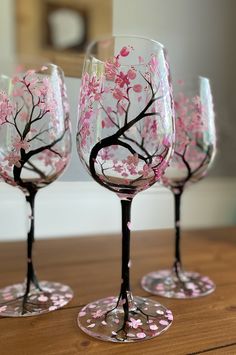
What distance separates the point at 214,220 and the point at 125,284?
0.62 m

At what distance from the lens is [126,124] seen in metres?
0.37

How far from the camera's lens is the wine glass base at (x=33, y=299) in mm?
434

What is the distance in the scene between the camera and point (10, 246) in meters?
0.71

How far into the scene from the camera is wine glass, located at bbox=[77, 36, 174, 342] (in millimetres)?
371

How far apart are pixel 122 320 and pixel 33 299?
0.42ft

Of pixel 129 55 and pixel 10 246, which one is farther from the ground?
pixel 129 55

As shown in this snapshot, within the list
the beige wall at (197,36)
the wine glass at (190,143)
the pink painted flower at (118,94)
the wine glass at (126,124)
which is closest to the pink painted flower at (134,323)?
the wine glass at (126,124)

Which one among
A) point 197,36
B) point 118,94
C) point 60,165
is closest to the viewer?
point 118,94

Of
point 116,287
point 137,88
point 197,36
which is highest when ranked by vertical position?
point 197,36

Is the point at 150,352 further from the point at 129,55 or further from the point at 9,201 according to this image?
the point at 9,201

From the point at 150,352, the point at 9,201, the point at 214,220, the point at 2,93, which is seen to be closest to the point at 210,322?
the point at 150,352

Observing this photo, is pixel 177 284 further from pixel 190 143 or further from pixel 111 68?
pixel 111 68

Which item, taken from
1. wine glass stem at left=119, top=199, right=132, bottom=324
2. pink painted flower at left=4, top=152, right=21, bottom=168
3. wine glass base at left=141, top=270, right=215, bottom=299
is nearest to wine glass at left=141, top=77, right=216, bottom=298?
wine glass base at left=141, top=270, right=215, bottom=299

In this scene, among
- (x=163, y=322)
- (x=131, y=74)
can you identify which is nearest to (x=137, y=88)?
(x=131, y=74)
